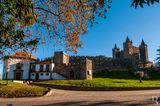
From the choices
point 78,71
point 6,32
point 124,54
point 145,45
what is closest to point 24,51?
point 6,32

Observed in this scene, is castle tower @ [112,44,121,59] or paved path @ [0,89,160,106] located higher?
castle tower @ [112,44,121,59]

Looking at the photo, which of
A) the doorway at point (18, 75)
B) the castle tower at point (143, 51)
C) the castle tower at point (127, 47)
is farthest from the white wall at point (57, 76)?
the castle tower at point (143, 51)

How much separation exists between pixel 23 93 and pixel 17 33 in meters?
19.5

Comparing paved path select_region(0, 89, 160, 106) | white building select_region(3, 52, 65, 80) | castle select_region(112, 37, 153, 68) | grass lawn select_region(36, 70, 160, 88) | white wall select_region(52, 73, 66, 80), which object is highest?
castle select_region(112, 37, 153, 68)

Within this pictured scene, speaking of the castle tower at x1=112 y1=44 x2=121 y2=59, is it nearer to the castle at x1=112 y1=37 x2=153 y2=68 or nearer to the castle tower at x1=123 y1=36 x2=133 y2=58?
the castle at x1=112 y1=37 x2=153 y2=68

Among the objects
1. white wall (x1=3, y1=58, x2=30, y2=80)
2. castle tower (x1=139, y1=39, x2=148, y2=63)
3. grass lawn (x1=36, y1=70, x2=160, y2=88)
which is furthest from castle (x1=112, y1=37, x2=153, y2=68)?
white wall (x1=3, y1=58, x2=30, y2=80)

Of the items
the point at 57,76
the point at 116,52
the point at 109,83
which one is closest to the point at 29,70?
the point at 57,76

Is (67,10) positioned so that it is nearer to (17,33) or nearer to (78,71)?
(17,33)

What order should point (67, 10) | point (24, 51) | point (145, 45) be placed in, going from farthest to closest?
point (145, 45) → point (24, 51) → point (67, 10)

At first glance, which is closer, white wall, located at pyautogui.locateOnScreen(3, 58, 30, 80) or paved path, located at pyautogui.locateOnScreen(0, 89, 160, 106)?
paved path, located at pyautogui.locateOnScreen(0, 89, 160, 106)

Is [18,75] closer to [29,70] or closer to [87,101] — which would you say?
Answer: [29,70]

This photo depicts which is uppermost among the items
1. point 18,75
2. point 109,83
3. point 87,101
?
point 18,75

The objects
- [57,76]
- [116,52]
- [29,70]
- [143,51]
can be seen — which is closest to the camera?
[57,76]

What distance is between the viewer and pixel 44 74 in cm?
6181
